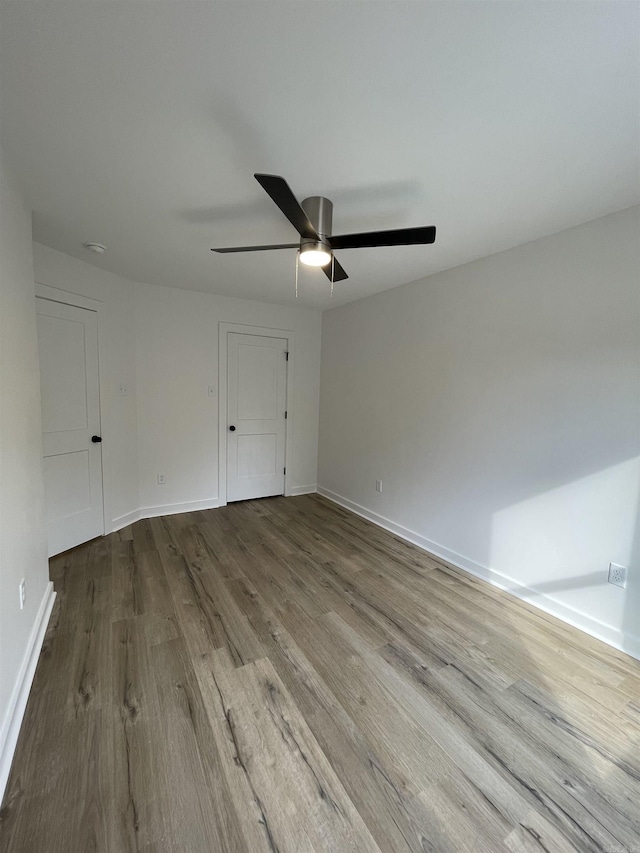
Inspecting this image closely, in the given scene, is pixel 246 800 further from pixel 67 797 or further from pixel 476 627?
pixel 476 627

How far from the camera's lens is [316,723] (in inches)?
56.7

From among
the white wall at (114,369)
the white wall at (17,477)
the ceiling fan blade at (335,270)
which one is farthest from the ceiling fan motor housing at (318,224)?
the white wall at (114,369)

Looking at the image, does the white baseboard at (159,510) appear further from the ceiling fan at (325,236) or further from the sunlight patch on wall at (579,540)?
the sunlight patch on wall at (579,540)

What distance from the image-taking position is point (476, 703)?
61.9 inches

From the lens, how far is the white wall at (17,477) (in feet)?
4.43

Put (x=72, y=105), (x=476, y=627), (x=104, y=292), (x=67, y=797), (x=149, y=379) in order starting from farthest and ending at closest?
(x=149, y=379), (x=104, y=292), (x=476, y=627), (x=72, y=105), (x=67, y=797)

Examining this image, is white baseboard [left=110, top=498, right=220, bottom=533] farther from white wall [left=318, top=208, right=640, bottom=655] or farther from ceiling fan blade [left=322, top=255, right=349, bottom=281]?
ceiling fan blade [left=322, top=255, right=349, bottom=281]

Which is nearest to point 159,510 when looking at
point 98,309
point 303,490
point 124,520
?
point 124,520

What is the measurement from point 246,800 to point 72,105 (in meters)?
2.58

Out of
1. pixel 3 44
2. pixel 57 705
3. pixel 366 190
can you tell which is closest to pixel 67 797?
pixel 57 705

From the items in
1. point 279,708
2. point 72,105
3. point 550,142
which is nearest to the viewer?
point 72,105

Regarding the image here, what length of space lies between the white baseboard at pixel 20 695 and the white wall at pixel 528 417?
2765 millimetres

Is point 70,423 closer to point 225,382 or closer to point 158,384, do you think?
point 158,384

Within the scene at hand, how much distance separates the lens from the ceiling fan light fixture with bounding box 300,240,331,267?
1.75 meters
